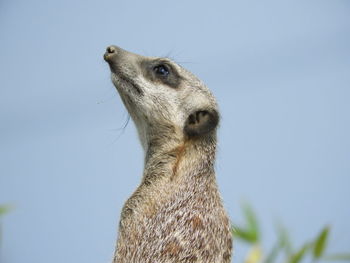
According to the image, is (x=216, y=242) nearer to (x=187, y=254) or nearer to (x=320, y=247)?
(x=187, y=254)

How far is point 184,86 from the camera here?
5.65m

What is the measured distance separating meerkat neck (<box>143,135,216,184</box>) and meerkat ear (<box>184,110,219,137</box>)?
0.27 feet

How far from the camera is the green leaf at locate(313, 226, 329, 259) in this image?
400 centimetres

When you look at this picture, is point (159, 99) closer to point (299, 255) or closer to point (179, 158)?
point (179, 158)

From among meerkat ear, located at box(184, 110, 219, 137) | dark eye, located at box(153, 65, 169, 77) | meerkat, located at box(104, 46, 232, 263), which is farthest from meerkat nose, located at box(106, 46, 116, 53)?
meerkat ear, located at box(184, 110, 219, 137)

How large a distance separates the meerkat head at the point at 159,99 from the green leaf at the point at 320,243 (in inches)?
63.7

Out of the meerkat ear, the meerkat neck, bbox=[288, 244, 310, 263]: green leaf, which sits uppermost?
the meerkat ear

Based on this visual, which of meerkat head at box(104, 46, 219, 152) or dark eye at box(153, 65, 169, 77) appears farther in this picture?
dark eye at box(153, 65, 169, 77)

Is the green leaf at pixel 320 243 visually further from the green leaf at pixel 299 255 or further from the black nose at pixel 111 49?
the black nose at pixel 111 49

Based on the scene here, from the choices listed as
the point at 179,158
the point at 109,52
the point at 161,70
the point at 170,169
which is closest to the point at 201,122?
the point at 179,158

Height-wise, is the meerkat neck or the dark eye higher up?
the dark eye

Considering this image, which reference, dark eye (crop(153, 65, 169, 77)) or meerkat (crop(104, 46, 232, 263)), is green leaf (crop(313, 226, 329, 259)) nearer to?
meerkat (crop(104, 46, 232, 263))

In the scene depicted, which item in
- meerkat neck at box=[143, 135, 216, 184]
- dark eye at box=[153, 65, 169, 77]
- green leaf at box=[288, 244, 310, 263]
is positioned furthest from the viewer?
dark eye at box=[153, 65, 169, 77]

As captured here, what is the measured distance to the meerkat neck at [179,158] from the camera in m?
5.02
